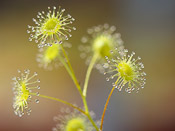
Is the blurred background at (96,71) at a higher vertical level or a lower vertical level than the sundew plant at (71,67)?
higher

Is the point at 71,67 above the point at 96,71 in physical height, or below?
below

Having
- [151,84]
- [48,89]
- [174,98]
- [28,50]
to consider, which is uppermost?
[28,50]

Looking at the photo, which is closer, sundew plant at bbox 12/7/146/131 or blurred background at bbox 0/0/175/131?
sundew plant at bbox 12/7/146/131

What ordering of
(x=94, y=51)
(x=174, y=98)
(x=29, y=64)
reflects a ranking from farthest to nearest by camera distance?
(x=29, y=64) → (x=174, y=98) → (x=94, y=51)

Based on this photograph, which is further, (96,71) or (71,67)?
(96,71)

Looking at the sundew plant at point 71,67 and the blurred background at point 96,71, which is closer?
the sundew plant at point 71,67

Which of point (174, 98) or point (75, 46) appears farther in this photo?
point (75, 46)

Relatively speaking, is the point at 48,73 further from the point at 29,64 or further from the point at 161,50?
the point at 161,50

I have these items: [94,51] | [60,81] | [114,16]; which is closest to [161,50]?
[114,16]
